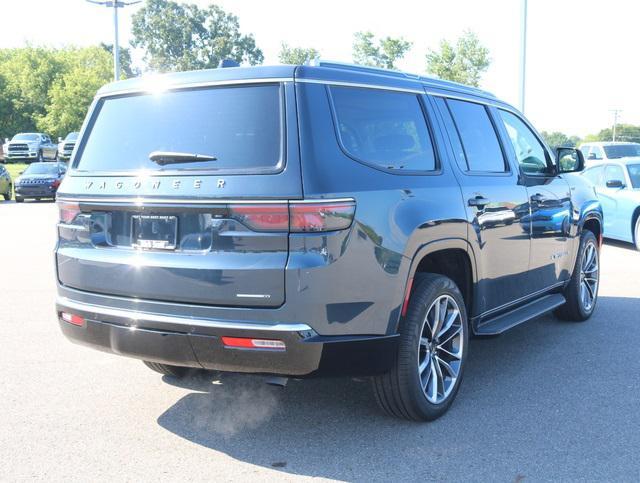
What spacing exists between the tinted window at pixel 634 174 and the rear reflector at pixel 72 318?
1054 cm

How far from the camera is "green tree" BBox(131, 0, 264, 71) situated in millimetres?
98688

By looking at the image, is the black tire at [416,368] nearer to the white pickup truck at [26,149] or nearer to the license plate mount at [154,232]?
the license plate mount at [154,232]

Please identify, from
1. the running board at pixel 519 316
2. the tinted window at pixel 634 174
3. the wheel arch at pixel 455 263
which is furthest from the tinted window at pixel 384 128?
the tinted window at pixel 634 174

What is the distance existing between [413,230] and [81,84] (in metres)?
A: 64.5

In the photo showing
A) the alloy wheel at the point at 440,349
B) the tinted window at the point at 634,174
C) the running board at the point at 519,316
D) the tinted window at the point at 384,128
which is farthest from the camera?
the tinted window at the point at 634,174

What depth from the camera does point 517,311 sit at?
5.39 m

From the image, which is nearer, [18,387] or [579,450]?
[579,450]

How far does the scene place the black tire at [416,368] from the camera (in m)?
3.92

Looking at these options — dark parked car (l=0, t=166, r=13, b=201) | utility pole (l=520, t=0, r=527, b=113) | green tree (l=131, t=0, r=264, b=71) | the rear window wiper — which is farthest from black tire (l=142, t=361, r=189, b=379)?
green tree (l=131, t=0, r=264, b=71)

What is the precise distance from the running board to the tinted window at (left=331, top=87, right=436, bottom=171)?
1.23 m

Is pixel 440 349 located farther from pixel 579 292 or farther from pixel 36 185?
pixel 36 185

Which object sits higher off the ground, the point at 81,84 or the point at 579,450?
the point at 81,84

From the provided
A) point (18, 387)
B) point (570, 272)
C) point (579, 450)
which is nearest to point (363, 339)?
point (579, 450)

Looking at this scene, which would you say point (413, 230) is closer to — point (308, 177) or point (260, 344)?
point (308, 177)
